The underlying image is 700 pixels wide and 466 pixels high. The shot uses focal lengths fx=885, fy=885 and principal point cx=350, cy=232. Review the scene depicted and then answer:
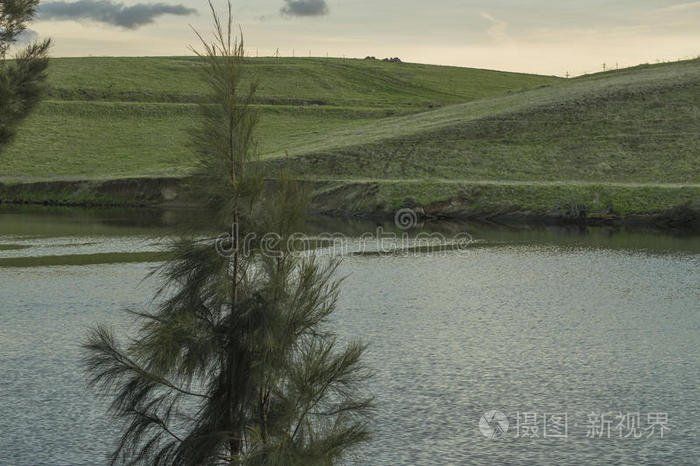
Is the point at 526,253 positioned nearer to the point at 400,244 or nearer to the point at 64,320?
the point at 400,244

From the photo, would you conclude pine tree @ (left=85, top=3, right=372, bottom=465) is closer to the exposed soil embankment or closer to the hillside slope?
the exposed soil embankment

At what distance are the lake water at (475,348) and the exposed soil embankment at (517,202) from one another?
10680 millimetres

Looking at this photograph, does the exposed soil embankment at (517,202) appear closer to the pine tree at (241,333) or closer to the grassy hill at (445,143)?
the grassy hill at (445,143)

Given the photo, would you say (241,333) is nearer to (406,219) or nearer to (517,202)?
(406,219)

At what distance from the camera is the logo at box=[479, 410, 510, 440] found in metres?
14.6

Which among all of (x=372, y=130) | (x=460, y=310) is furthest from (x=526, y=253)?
(x=372, y=130)

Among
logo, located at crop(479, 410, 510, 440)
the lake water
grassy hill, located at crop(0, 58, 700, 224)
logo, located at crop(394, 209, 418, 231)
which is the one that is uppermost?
grassy hill, located at crop(0, 58, 700, 224)

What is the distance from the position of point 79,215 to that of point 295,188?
48.9 metres

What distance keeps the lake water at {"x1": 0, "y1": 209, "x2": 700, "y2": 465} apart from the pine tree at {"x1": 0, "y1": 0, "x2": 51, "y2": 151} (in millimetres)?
4767

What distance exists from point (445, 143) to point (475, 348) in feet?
162

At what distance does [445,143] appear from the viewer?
225 ft

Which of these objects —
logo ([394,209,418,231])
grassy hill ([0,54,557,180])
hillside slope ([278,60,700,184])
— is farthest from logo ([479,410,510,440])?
hillside slope ([278,60,700,184])

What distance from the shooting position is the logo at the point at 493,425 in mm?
14594

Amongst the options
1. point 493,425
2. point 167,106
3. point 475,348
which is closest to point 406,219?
point 475,348
